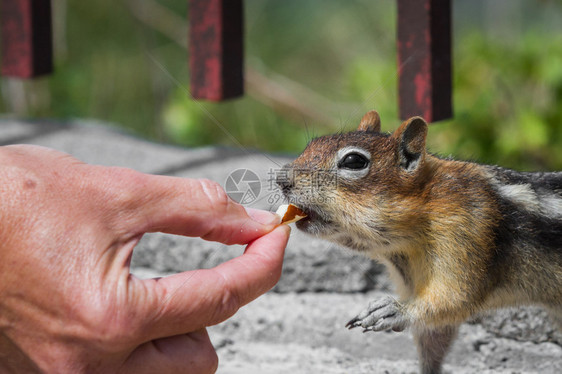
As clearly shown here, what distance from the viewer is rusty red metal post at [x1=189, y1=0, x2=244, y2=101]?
313 centimetres

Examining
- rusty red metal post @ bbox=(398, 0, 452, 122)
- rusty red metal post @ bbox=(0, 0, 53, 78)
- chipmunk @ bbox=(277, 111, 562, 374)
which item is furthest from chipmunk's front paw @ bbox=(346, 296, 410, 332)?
rusty red metal post @ bbox=(0, 0, 53, 78)

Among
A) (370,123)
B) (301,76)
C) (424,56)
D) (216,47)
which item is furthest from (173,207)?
(301,76)

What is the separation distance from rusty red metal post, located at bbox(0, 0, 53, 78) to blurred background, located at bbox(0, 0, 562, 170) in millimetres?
872

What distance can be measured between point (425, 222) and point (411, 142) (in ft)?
0.73

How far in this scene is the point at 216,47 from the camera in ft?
10.3

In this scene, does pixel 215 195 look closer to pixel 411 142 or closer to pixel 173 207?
pixel 173 207

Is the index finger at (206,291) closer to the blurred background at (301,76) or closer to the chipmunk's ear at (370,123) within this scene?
the chipmunk's ear at (370,123)

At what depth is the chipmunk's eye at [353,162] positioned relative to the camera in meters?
2.09

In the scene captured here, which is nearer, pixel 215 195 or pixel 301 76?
pixel 215 195

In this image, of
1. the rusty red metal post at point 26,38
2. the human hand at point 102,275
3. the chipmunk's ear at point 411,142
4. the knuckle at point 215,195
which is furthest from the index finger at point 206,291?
the rusty red metal post at point 26,38

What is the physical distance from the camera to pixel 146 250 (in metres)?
2.96

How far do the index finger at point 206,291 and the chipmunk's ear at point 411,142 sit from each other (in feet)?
1.82

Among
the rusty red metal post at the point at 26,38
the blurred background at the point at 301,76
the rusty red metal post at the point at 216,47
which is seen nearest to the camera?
the rusty red metal post at the point at 216,47

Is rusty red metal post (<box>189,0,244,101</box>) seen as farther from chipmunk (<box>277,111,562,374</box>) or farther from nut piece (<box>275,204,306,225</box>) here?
nut piece (<box>275,204,306,225</box>)
